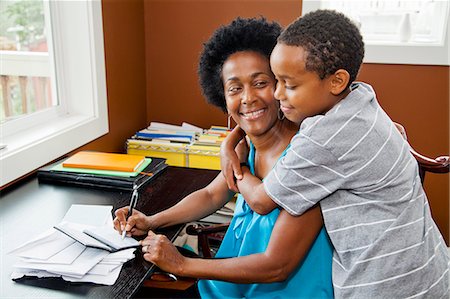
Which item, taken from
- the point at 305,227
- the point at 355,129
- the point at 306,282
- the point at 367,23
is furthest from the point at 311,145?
the point at 367,23

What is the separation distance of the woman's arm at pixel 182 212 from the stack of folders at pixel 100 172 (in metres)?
0.26

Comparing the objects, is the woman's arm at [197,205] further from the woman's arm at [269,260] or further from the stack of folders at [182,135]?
the stack of folders at [182,135]

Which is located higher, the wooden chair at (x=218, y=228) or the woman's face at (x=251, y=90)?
the woman's face at (x=251, y=90)

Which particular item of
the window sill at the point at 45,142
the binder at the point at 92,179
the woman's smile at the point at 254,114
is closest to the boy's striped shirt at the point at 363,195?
the woman's smile at the point at 254,114

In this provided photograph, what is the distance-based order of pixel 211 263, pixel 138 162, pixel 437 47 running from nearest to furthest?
pixel 211 263 < pixel 138 162 < pixel 437 47

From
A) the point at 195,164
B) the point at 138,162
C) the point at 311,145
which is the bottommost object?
the point at 195,164

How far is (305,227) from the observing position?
1.00 metres

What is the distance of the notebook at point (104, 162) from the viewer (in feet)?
5.43

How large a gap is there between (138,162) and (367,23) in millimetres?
1637

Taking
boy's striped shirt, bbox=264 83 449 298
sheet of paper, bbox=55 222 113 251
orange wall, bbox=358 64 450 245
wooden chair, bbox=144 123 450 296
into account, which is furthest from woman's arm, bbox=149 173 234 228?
orange wall, bbox=358 64 450 245

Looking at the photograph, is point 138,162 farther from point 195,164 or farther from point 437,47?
point 437,47

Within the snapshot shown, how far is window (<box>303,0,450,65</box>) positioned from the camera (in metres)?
2.33

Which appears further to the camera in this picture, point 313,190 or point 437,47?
point 437,47

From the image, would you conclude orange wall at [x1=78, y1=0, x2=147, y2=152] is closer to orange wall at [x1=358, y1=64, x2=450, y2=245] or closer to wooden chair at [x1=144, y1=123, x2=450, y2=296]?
wooden chair at [x1=144, y1=123, x2=450, y2=296]
